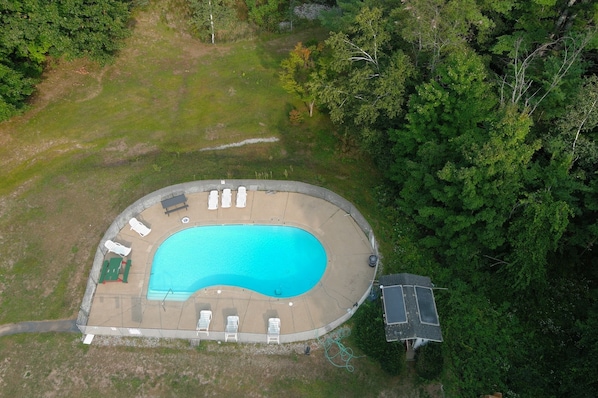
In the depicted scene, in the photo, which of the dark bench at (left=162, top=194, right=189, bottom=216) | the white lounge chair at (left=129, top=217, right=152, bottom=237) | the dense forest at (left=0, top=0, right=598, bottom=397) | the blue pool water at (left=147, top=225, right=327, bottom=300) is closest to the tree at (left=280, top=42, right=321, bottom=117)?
the dense forest at (left=0, top=0, right=598, bottom=397)

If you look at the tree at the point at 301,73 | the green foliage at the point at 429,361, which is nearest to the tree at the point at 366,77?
the tree at the point at 301,73

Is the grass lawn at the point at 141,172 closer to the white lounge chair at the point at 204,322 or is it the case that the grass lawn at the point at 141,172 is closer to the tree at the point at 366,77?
the white lounge chair at the point at 204,322

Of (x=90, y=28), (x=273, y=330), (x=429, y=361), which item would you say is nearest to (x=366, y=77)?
(x=273, y=330)

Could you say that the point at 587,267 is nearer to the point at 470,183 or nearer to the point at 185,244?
the point at 470,183

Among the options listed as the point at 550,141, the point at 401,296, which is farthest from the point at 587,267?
the point at 401,296

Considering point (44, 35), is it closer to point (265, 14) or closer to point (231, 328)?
point (265, 14)

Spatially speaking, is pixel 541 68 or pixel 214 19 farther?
pixel 214 19
